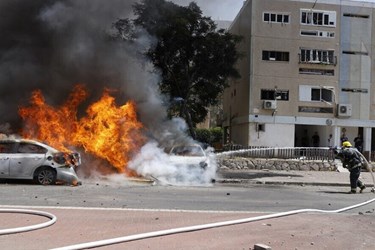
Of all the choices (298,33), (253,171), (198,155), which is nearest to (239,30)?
(298,33)

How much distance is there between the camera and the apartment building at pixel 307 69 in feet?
103

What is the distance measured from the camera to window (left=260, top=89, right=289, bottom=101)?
31500 millimetres

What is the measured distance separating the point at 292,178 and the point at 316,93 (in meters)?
14.6

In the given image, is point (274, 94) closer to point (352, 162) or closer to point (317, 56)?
point (317, 56)

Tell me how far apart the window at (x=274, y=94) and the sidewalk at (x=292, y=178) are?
10.5 metres

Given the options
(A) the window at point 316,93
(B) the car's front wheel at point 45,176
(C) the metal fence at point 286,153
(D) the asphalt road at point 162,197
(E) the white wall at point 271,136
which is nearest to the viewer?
(D) the asphalt road at point 162,197

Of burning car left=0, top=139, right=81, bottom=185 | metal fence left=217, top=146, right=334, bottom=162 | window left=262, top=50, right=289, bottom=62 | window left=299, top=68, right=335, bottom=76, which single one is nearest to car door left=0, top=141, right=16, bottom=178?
burning car left=0, top=139, right=81, bottom=185

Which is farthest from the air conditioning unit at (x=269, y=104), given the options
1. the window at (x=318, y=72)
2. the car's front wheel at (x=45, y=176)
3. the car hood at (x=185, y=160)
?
the car's front wheel at (x=45, y=176)

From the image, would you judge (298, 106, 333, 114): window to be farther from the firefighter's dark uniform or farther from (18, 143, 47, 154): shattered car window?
(18, 143, 47, 154): shattered car window

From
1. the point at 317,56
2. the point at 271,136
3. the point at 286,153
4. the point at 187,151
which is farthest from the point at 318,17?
the point at 187,151

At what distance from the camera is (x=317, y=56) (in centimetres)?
3178

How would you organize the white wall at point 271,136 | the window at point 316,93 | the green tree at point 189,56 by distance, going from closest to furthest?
1. the green tree at point 189,56
2. the white wall at point 271,136
3. the window at point 316,93

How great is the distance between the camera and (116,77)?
18.2 metres

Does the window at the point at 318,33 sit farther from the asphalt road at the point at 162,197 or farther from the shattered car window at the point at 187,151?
the asphalt road at the point at 162,197
